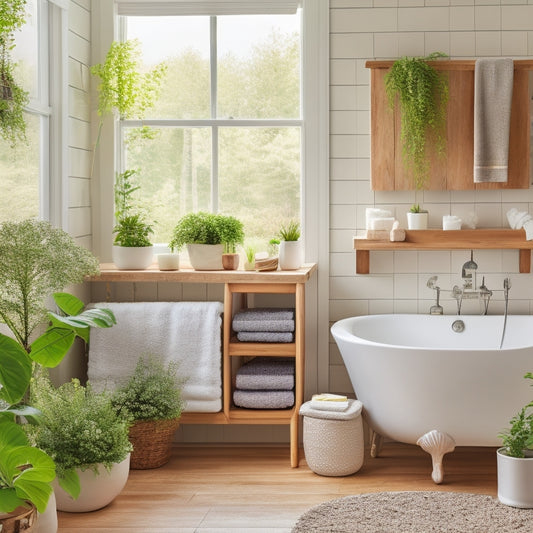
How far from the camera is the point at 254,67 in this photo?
4820 mm

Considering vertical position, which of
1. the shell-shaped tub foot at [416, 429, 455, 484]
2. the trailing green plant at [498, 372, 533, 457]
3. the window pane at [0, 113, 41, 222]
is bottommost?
the shell-shaped tub foot at [416, 429, 455, 484]

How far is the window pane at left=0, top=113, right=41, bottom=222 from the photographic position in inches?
150

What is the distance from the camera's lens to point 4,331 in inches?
145

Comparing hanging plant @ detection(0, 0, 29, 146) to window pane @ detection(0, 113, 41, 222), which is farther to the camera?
window pane @ detection(0, 113, 41, 222)

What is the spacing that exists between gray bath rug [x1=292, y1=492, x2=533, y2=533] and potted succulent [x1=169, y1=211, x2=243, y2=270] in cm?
141

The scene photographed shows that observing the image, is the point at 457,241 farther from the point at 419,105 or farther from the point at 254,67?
the point at 254,67

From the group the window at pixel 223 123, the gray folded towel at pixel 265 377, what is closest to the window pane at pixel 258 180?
the window at pixel 223 123

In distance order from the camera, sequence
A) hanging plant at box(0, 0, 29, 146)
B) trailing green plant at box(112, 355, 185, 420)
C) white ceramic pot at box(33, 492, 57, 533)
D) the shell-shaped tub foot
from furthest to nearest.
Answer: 1. trailing green plant at box(112, 355, 185, 420)
2. the shell-shaped tub foot
3. hanging plant at box(0, 0, 29, 146)
4. white ceramic pot at box(33, 492, 57, 533)

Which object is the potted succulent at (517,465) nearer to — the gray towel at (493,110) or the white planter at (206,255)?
the gray towel at (493,110)

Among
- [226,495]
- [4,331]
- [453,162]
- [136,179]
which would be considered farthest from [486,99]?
[4,331]

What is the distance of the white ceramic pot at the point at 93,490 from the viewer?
3582 millimetres

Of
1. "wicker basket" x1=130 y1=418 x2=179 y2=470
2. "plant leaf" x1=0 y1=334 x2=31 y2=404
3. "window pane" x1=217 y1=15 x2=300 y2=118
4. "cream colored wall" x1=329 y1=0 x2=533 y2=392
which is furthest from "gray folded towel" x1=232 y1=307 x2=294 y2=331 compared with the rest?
"plant leaf" x1=0 y1=334 x2=31 y2=404

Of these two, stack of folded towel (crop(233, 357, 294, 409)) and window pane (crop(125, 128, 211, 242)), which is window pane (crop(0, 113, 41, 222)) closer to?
window pane (crop(125, 128, 211, 242))

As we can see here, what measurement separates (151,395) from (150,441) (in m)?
0.26
